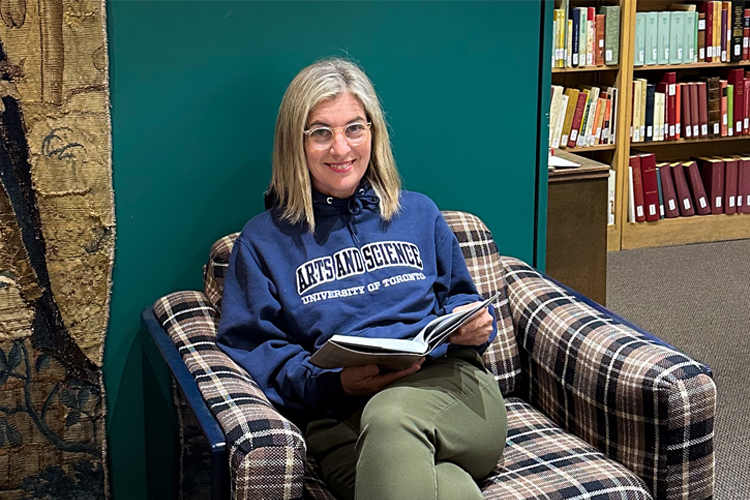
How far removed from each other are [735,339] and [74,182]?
286 cm

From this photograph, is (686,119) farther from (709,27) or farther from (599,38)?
(599,38)

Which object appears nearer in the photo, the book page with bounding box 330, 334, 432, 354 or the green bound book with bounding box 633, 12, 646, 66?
the book page with bounding box 330, 334, 432, 354

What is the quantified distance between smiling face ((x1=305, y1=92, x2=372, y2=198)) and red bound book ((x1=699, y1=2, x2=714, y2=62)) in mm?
3579

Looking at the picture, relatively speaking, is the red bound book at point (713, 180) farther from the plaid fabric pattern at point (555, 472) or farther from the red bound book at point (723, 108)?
the plaid fabric pattern at point (555, 472)

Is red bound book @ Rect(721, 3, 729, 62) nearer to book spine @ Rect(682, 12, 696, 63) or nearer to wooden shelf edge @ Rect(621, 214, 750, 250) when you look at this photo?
book spine @ Rect(682, 12, 696, 63)

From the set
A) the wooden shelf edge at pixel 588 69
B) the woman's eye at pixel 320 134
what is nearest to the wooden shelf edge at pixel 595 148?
the wooden shelf edge at pixel 588 69

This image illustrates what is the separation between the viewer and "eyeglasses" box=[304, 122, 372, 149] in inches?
81.1

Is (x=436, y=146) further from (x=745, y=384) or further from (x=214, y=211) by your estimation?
(x=745, y=384)

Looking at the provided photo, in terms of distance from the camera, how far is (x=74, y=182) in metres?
2.16

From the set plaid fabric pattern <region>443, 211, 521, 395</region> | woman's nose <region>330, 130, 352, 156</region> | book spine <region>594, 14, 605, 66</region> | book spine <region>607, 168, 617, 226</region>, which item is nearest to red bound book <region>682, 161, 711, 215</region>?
book spine <region>607, 168, 617, 226</region>

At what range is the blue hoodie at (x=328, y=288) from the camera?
195cm

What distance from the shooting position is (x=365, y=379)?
1.90 metres

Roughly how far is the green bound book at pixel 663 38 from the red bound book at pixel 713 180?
634 mm

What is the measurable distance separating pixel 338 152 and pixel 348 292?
0.32m
